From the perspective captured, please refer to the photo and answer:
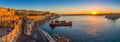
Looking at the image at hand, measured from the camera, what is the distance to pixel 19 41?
1769cm

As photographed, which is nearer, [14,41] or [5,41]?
[5,41]

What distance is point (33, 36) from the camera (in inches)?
736

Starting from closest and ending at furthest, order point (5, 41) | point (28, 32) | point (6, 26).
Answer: point (5, 41) < point (28, 32) < point (6, 26)

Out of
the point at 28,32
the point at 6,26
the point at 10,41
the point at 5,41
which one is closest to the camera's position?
the point at 5,41

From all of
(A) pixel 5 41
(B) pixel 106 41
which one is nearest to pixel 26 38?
(A) pixel 5 41

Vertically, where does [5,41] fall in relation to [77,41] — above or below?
above

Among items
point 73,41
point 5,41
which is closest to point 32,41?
point 5,41

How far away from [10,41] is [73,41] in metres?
15.4

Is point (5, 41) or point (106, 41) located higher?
point (5, 41)

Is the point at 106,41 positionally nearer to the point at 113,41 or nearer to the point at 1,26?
the point at 113,41

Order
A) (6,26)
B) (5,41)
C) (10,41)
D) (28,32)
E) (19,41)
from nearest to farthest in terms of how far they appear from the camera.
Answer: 1. (5,41)
2. (10,41)
3. (19,41)
4. (28,32)
5. (6,26)

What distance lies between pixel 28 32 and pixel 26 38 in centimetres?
189

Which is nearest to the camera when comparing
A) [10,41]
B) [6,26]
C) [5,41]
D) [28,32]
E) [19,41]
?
[5,41]

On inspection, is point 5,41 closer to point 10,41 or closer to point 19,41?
point 10,41
